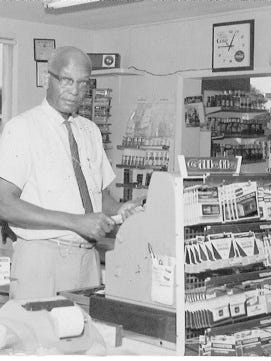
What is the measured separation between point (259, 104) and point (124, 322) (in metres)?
6.84

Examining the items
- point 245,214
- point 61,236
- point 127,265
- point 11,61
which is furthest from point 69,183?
point 11,61

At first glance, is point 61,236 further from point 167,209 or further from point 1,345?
point 1,345

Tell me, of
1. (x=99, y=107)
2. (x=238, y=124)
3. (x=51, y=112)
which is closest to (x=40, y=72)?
(x=99, y=107)

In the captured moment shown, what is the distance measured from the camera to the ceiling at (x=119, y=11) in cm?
733

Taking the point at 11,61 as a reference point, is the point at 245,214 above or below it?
below

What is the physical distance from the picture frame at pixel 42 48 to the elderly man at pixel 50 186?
5.49m

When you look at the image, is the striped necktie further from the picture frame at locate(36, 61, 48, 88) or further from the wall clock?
the picture frame at locate(36, 61, 48, 88)

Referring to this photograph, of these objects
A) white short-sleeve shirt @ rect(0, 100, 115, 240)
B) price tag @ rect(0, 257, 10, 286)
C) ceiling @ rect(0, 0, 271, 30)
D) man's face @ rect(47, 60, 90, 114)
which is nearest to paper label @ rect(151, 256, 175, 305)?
price tag @ rect(0, 257, 10, 286)

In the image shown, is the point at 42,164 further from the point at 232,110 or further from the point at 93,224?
the point at 232,110

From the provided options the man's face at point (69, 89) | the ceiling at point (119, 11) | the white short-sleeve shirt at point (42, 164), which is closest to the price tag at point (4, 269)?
the white short-sleeve shirt at point (42, 164)

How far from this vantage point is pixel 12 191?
315cm

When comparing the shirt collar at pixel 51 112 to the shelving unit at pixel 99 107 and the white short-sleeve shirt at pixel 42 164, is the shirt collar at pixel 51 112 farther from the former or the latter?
the shelving unit at pixel 99 107

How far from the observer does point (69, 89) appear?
10.5ft

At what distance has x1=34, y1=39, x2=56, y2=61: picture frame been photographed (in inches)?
342
